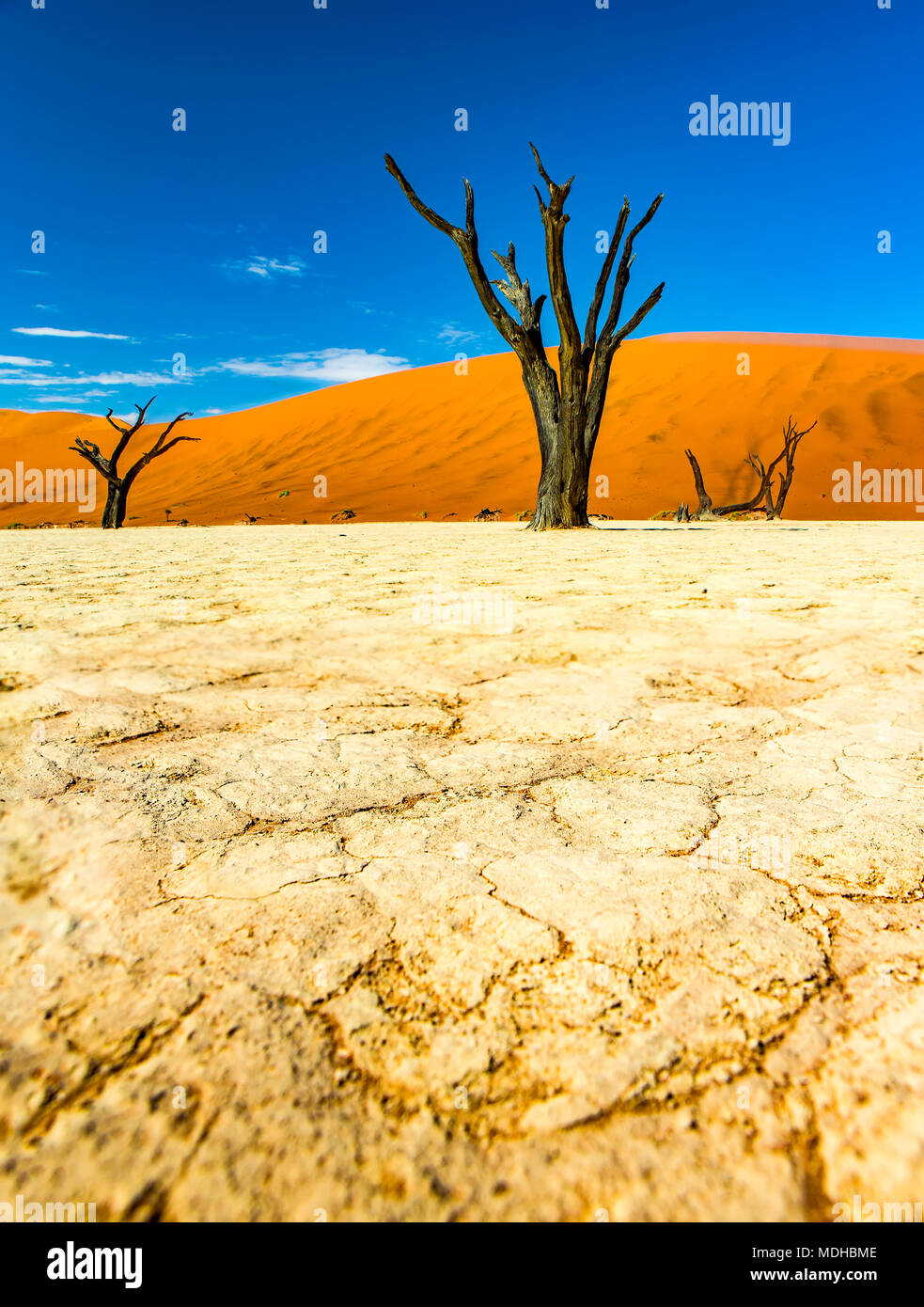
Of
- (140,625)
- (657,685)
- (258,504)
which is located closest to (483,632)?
(657,685)

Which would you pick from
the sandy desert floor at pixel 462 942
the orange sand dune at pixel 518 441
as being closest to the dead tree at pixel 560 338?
the sandy desert floor at pixel 462 942

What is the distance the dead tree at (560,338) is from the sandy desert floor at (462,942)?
6.75 meters

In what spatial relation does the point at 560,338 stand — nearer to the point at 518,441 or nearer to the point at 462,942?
the point at 462,942

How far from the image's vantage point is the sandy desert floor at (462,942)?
0.66 m

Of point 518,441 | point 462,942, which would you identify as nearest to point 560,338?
point 462,942

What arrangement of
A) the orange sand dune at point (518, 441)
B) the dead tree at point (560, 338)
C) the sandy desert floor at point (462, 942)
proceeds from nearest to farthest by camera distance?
the sandy desert floor at point (462, 942), the dead tree at point (560, 338), the orange sand dune at point (518, 441)

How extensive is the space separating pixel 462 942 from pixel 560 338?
845 centimetres

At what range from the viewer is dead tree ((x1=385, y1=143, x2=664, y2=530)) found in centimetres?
819

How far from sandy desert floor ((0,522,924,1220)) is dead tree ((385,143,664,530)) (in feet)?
22.1

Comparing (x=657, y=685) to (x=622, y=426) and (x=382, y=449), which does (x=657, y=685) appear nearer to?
(x=622, y=426)

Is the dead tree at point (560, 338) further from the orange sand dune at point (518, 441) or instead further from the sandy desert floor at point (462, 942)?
the orange sand dune at point (518, 441)

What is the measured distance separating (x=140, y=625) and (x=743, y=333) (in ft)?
167

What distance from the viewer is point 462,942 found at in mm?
927

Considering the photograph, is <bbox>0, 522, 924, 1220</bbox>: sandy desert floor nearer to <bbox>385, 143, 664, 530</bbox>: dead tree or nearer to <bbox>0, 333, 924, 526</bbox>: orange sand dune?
<bbox>385, 143, 664, 530</bbox>: dead tree
